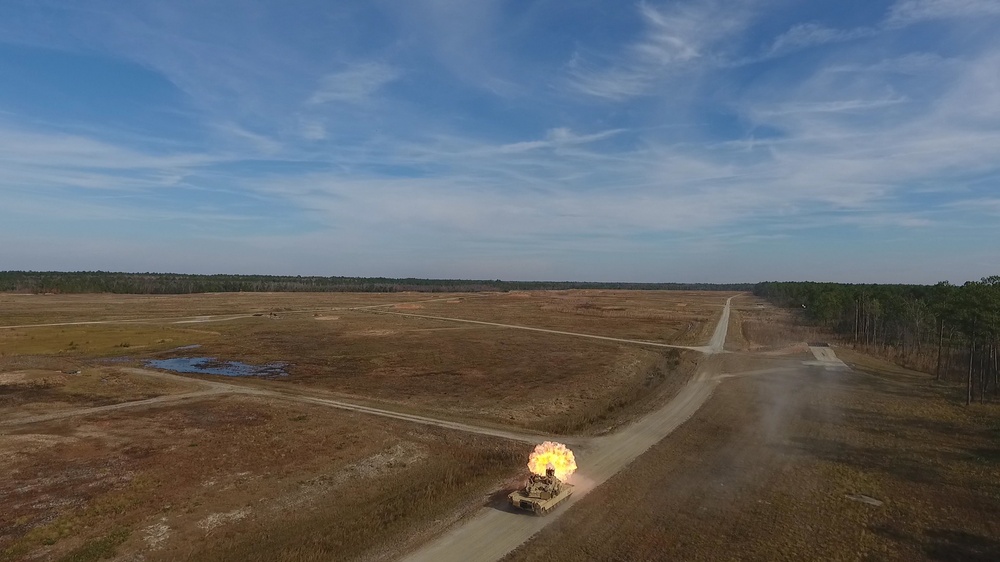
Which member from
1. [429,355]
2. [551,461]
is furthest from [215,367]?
[551,461]

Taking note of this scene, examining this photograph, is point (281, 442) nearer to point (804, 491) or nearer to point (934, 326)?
point (804, 491)

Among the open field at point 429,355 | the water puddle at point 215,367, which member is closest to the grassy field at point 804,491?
the open field at point 429,355

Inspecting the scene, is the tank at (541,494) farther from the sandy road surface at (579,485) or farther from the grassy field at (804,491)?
the grassy field at (804,491)

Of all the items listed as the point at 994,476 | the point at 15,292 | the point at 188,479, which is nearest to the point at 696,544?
the point at 994,476

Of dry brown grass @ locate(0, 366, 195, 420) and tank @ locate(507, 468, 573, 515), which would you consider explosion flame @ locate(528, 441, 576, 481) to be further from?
dry brown grass @ locate(0, 366, 195, 420)

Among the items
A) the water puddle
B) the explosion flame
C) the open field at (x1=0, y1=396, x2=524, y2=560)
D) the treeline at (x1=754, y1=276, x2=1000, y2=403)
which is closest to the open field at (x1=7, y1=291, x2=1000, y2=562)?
the open field at (x1=0, y1=396, x2=524, y2=560)
